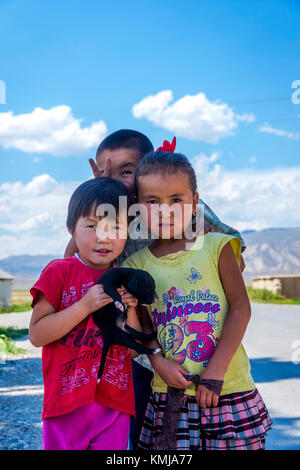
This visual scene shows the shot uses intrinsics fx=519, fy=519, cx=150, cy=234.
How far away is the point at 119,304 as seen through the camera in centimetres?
173

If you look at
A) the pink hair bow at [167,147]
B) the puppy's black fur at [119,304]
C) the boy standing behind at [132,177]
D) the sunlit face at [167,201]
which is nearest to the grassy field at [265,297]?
the boy standing behind at [132,177]

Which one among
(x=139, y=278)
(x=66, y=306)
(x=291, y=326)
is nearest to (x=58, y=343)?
(x=66, y=306)

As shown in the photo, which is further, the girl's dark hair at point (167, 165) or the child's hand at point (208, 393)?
the girl's dark hair at point (167, 165)

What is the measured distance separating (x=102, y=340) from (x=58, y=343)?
0.16 m

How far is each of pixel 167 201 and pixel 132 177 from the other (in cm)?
34

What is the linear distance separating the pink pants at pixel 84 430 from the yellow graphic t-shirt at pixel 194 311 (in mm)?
231

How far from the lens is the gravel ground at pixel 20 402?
174 inches

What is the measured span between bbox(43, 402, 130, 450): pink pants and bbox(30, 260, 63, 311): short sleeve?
38 cm

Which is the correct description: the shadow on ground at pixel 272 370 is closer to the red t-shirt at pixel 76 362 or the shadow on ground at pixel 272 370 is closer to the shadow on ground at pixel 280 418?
the shadow on ground at pixel 280 418

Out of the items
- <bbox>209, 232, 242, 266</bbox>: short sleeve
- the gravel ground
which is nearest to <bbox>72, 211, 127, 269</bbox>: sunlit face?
<bbox>209, 232, 242, 266</bbox>: short sleeve

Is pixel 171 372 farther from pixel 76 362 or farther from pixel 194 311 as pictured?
pixel 76 362

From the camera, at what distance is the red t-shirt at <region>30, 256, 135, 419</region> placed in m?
1.81

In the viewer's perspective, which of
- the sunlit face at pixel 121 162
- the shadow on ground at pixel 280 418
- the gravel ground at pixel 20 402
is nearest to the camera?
the sunlit face at pixel 121 162

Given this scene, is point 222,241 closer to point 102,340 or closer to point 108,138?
point 102,340
